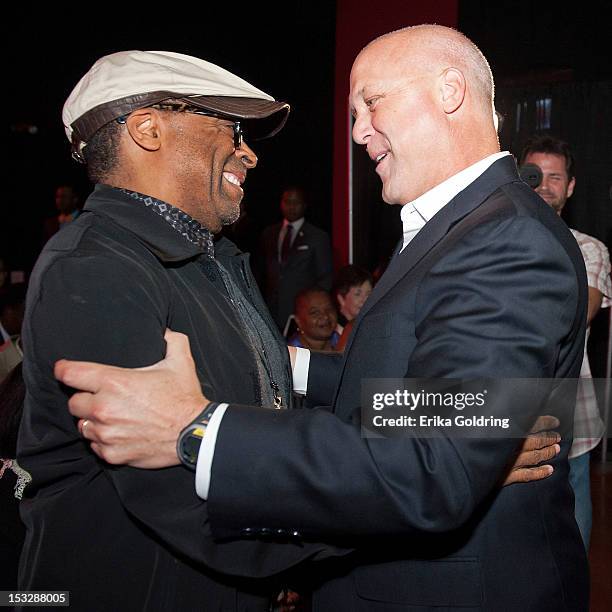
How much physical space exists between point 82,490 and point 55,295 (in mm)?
364

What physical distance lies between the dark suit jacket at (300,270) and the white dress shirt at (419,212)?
505 centimetres

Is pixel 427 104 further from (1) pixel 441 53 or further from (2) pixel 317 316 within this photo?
(2) pixel 317 316


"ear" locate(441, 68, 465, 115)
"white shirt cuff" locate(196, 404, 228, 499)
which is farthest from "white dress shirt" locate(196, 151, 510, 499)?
"ear" locate(441, 68, 465, 115)

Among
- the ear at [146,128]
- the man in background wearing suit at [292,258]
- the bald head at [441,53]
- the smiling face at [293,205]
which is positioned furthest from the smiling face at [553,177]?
the smiling face at [293,205]

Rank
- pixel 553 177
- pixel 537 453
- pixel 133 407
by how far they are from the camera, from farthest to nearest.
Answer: pixel 553 177
pixel 537 453
pixel 133 407

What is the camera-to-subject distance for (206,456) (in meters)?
1.29

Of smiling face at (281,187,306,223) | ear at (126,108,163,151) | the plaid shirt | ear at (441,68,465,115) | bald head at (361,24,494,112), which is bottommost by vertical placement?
the plaid shirt

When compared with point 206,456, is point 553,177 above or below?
above

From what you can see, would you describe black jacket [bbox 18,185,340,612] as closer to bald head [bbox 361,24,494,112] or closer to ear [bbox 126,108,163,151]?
ear [bbox 126,108,163,151]

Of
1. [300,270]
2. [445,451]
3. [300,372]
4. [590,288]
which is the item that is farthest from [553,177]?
[300,270]

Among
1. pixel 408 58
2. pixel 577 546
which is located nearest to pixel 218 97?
pixel 408 58

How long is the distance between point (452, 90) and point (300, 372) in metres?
0.89

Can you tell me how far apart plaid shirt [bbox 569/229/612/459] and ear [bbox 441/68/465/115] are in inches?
70.4

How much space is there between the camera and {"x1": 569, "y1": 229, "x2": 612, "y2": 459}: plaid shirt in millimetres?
3162
